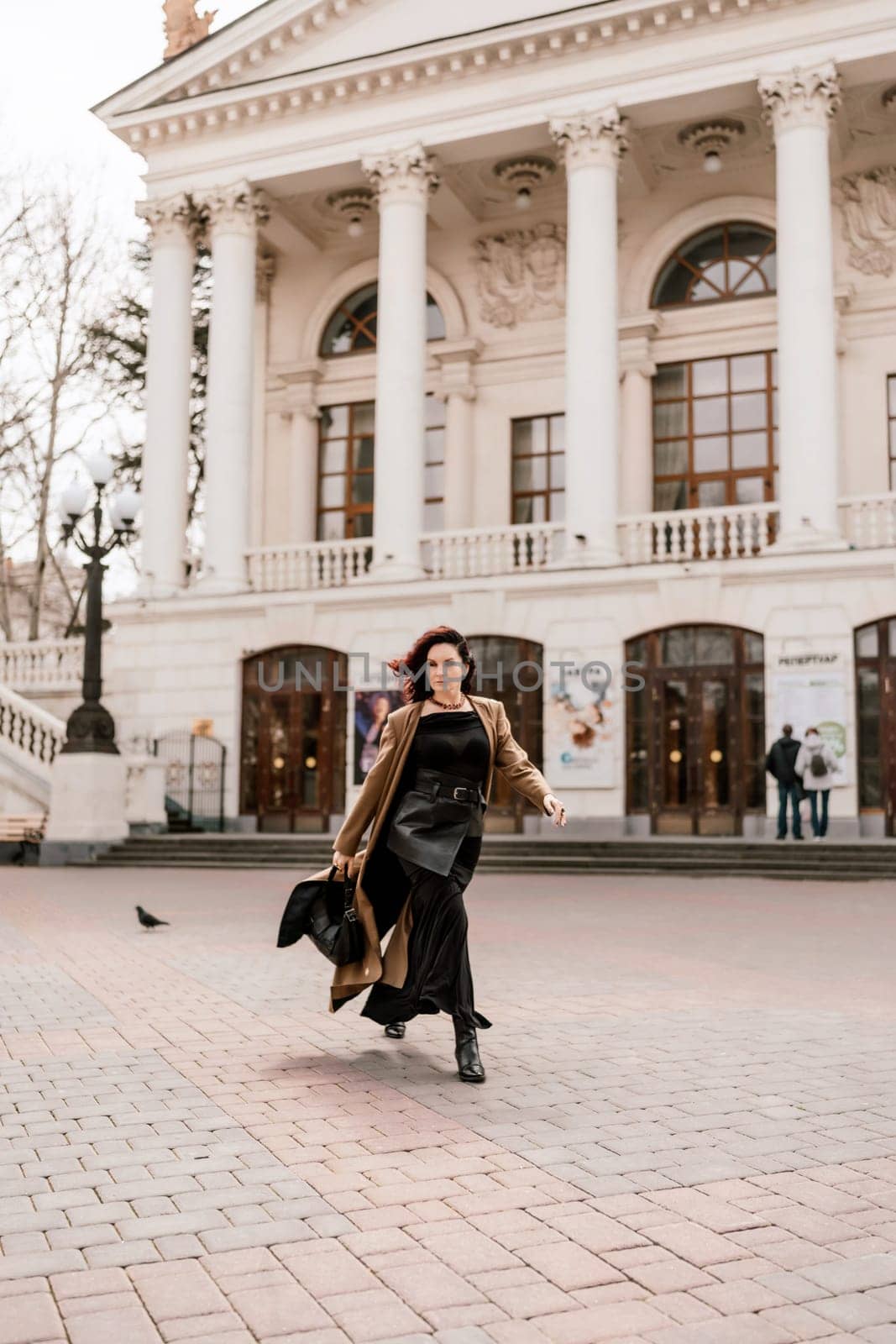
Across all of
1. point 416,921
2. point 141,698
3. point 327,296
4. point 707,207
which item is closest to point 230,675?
point 141,698

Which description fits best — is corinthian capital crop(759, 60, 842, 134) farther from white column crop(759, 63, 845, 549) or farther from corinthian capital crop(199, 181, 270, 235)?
corinthian capital crop(199, 181, 270, 235)

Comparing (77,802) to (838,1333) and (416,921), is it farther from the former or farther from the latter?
(838,1333)

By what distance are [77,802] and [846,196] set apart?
61.2 feet

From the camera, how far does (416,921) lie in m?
5.89

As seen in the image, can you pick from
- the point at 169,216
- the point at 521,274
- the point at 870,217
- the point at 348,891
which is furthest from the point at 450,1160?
the point at 169,216

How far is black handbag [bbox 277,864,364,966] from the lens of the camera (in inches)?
234

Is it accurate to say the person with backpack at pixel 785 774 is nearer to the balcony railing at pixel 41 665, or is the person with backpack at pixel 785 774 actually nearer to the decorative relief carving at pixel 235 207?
the balcony railing at pixel 41 665

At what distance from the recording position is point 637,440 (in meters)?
27.1

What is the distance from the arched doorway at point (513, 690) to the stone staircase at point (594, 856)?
3.01 meters

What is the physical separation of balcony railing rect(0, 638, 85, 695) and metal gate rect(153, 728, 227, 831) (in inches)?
118

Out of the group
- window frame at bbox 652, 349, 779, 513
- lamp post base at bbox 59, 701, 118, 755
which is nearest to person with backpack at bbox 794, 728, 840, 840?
window frame at bbox 652, 349, 779, 513

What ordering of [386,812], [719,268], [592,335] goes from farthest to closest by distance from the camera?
1. [719,268]
2. [592,335]
3. [386,812]

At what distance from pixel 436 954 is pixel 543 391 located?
77.9ft

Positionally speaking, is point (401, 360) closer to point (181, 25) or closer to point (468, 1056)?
point (181, 25)
